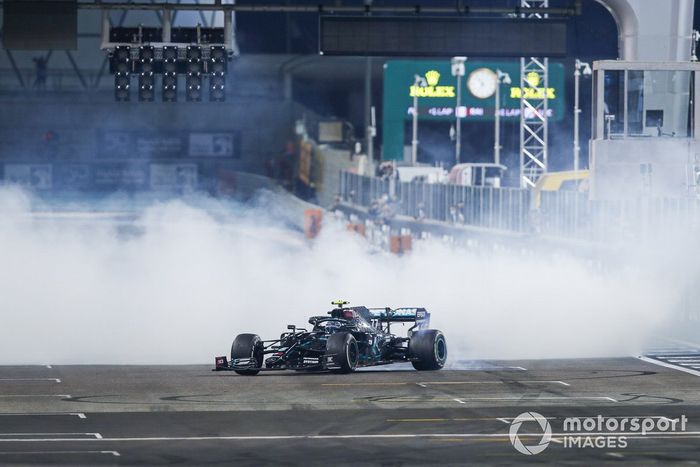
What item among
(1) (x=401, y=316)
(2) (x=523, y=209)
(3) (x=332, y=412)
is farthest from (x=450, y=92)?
(3) (x=332, y=412)

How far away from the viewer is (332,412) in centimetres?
2000

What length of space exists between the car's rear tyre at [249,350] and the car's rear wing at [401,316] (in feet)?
7.80

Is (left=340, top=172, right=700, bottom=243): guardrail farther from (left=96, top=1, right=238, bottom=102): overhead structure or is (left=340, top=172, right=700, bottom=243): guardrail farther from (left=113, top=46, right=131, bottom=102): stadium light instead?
(left=113, top=46, right=131, bottom=102): stadium light

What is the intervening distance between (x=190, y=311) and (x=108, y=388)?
40.3ft

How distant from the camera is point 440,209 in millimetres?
55438

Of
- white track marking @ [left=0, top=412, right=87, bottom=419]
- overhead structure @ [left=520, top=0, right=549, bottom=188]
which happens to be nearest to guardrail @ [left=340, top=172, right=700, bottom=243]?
overhead structure @ [left=520, top=0, right=549, bottom=188]

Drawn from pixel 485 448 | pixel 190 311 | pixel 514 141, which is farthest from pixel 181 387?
pixel 514 141

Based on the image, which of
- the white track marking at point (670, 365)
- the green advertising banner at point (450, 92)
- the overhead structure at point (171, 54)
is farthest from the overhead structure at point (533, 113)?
the white track marking at point (670, 365)

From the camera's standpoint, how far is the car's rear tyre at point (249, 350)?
24922 mm

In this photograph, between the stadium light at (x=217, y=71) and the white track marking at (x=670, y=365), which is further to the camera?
the stadium light at (x=217, y=71)

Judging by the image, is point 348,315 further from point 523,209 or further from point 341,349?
point 523,209

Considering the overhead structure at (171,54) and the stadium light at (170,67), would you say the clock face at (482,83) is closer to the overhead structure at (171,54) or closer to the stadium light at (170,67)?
the overhead structure at (171,54)

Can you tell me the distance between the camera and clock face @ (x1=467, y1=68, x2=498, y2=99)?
8125 cm

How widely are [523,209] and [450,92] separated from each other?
36669mm
